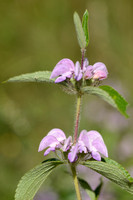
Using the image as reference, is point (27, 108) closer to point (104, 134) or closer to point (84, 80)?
point (104, 134)

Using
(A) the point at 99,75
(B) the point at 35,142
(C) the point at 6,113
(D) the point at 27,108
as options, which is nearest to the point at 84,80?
(A) the point at 99,75

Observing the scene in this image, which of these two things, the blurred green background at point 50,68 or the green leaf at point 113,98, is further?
the blurred green background at point 50,68

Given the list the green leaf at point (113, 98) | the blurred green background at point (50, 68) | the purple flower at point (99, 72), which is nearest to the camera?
the green leaf at point (113, 98)

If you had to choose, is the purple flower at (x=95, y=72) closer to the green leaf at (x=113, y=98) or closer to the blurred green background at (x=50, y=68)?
the green leaf at (x=113, y=98)

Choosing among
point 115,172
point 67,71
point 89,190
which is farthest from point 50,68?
point 115,172

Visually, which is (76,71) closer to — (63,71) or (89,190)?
(63,71)

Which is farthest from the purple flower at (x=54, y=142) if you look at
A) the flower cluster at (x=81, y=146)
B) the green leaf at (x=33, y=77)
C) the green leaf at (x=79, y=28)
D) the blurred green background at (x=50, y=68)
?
the blurred green background at (x=50, y=68)

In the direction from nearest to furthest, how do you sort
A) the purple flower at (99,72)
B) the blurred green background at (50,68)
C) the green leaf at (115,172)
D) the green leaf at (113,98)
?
the green leaf at (113,98) → the green leaf at (115,172) → the purple flower at (99,72) → the blurred green background at (50,68)
